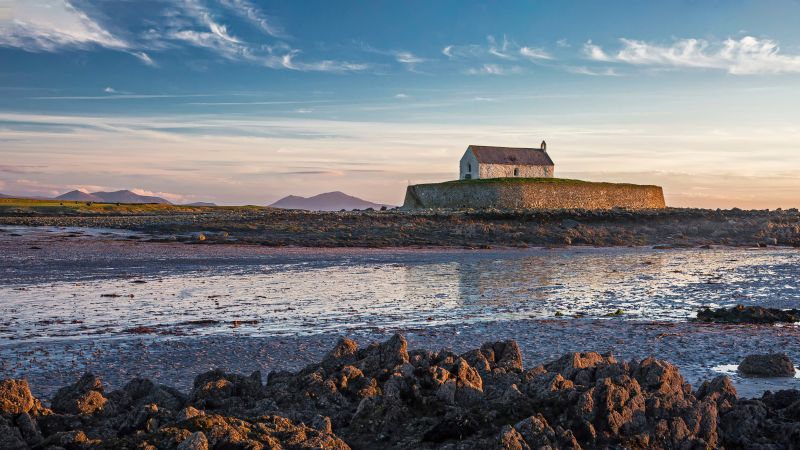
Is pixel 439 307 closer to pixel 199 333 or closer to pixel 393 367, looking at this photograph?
pixel 199 333

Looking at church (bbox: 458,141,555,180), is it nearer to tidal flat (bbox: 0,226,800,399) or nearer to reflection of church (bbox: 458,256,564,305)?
reflection of church (bbox: 458,256,564,305)

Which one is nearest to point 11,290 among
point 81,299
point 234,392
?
point 81,299

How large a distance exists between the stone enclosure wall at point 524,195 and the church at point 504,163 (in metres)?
8.05

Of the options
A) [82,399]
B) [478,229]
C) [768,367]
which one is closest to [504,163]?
[478,229]

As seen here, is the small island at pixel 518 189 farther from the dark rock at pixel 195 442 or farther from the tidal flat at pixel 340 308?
the dark rock at pixel 195 442

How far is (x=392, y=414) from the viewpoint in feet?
20.8

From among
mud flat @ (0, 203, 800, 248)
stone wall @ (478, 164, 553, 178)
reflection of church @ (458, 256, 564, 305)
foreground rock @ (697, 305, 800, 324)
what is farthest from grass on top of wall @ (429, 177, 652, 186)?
foreground rock @ (697, 305, 800, 324)

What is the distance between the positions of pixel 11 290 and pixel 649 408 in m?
15.4

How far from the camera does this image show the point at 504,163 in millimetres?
74812

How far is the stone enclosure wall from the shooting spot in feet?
207

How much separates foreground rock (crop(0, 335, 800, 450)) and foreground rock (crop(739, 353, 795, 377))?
176 centimetres

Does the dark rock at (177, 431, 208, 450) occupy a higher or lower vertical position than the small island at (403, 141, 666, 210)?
lower

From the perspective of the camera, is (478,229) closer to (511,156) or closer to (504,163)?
(504,163)

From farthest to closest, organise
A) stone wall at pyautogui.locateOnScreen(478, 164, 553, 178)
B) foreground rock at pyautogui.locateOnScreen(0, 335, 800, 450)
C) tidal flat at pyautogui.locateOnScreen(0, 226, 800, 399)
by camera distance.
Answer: stone wall at pyautogui.locateOnScreen(478, 164, 553, 178), tidal flat at pyautogui.locateOnScreen(0, 226, 800, 399), foreground rock at pyautogui.locateOnScreen(0, 335, 800, 450)
